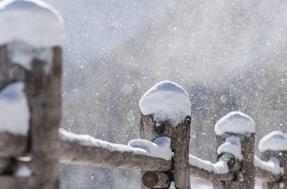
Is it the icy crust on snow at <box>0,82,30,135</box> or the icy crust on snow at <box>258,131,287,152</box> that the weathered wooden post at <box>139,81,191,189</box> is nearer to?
the icy crust on snow at <box>0,82,30,135</box>

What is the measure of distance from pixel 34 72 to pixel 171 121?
1363mm

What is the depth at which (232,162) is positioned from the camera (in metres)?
3.66

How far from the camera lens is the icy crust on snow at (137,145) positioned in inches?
70.3

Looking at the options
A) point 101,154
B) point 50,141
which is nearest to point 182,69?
point 101,154

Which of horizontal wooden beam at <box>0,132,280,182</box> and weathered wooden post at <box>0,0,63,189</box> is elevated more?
weathered wooden post at <box>0,0,63,189</box>

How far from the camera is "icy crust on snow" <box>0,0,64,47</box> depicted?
141cm

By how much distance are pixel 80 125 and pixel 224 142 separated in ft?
64.8

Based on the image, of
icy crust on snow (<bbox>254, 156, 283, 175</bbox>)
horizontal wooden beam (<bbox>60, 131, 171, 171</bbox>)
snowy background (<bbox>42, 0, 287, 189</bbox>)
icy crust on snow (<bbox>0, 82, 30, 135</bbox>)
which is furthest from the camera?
snowy background (<bbox>42, 0, 287, 189</bbox>)

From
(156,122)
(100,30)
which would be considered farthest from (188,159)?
(100,30)

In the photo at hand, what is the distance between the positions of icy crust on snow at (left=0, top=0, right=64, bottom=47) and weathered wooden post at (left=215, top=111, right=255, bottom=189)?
239 cm

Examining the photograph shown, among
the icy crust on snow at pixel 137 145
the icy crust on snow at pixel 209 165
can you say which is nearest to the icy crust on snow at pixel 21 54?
the icy crust on snow at pixel 137 145

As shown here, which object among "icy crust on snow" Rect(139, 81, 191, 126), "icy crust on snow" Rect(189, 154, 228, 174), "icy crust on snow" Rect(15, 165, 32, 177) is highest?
"icy crust on snow" Rect(139, 81, 191, 126)

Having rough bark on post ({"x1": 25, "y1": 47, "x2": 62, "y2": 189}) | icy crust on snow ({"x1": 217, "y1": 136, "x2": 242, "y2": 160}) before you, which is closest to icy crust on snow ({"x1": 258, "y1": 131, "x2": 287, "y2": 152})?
icy crust on snow ({"x1": 217, "y1": 136, "x2": 242, "y2": 160})

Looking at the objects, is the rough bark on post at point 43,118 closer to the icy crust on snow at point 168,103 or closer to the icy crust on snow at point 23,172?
the icy crust on snow at point 23,172
